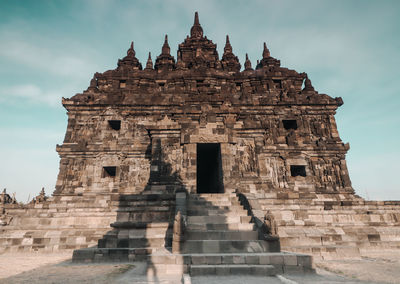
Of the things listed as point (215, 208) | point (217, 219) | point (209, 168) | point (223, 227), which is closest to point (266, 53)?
point (209, 168)

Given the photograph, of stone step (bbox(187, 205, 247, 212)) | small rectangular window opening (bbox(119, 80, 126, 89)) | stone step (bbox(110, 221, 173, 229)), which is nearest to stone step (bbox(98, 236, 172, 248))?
stone step (bbox(110, 221, 173, 229))

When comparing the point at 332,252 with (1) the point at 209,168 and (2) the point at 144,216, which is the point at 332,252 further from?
(1) the point at 209,168

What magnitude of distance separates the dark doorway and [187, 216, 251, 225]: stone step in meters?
3.11

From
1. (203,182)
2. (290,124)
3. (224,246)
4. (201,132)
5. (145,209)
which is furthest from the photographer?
(290,124)

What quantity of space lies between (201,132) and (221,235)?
616 cm

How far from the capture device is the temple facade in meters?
12.3

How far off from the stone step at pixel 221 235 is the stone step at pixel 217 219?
0.77 metres

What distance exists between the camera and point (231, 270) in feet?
17.2

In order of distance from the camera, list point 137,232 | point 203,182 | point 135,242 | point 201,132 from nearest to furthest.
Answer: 1. point 135,242
2. point 137,232
3. point 201,132
4. point 203,182

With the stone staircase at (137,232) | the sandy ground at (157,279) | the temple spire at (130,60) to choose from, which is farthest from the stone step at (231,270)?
the temple spire at (130,60)

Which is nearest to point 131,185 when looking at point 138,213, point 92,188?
point 92,188

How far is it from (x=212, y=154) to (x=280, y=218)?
5516 mm

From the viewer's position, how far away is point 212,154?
544 inches

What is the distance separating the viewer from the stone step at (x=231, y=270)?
524 centimetres
